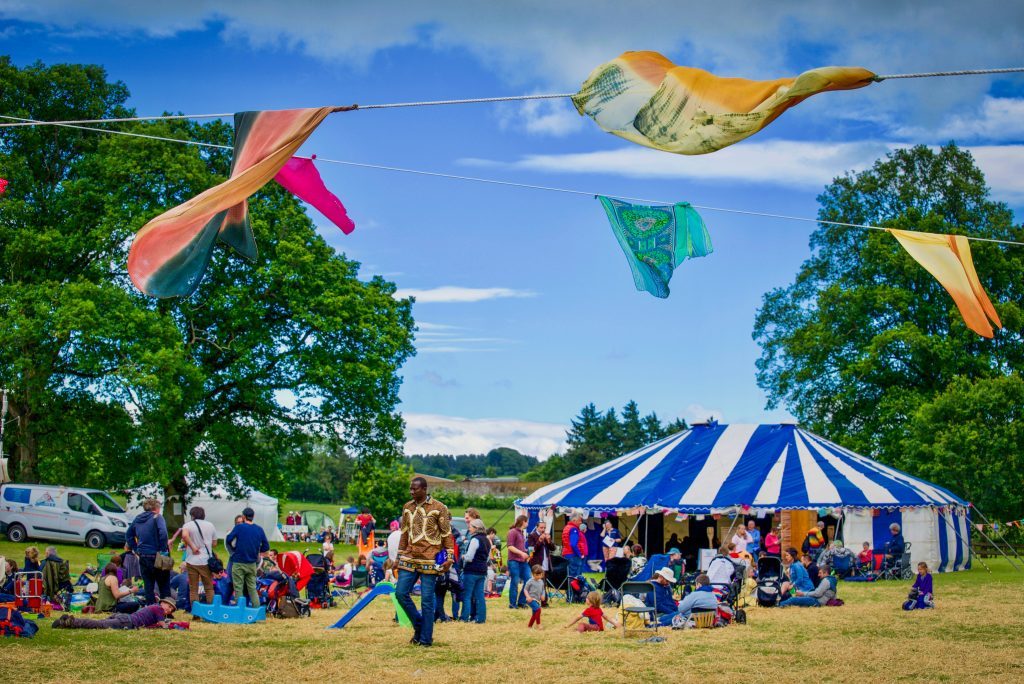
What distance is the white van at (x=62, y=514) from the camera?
25375 millimetres

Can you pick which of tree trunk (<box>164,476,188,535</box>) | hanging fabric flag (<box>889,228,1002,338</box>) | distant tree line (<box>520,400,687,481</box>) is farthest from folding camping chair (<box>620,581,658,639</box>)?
distant tree line (<box>520,400,687,481</box>)

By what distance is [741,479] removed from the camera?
21391 mm

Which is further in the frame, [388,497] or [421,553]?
[388,497]

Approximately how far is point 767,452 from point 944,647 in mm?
12394

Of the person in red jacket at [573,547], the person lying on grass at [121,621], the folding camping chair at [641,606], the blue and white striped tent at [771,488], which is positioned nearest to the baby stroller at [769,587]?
the person in red jacket at [573,547]

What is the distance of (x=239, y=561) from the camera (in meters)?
12.3

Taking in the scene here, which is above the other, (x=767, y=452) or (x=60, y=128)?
(x=60, y=128)

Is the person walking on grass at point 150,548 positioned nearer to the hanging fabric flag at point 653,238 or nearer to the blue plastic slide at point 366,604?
the blue plastic slide at point 366,604

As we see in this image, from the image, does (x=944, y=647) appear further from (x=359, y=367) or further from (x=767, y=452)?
(x=359, y=367)

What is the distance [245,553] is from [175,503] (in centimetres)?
1513

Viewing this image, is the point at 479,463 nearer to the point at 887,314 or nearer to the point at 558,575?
the point at 887,314

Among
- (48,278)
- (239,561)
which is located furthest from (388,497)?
(239,561)

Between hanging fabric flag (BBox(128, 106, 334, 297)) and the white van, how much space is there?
19.0m

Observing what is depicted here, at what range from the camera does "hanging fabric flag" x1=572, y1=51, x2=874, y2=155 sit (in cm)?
723
